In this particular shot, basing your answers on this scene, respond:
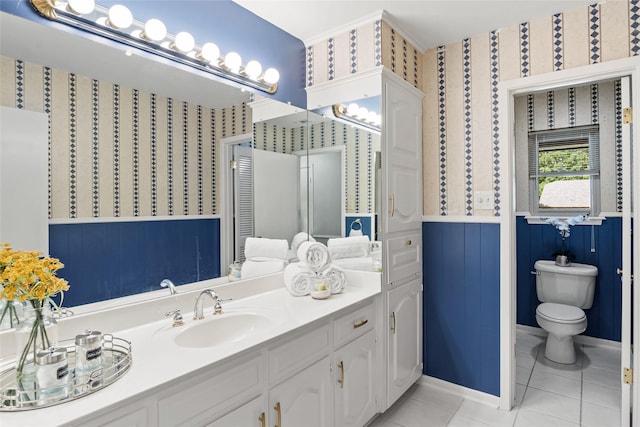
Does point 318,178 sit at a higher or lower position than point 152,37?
lower

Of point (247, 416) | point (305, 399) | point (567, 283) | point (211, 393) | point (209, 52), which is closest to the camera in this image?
point (211, 393)

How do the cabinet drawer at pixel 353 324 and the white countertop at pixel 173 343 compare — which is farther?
the cabinet drawer at pixel 353 324

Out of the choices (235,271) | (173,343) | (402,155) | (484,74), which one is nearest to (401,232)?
(402,155)

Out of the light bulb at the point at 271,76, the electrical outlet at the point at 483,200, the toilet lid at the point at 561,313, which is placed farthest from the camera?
the toilet lid at the point at 561,313

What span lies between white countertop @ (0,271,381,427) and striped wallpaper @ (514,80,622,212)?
2.46m

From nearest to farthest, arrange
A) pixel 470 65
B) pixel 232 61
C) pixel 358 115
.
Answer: pixel 232 61
pixel 358 115
pixel 470 65

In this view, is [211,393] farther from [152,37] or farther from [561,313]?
[561,313]

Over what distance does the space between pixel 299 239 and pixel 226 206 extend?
61 cm

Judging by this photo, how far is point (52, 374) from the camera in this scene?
983 mm

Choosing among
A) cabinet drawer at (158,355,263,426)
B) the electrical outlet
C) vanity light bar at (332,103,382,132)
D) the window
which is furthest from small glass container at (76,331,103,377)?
the window

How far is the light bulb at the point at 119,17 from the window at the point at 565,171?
3574 millimetres

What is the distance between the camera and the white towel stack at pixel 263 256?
2.04 metres

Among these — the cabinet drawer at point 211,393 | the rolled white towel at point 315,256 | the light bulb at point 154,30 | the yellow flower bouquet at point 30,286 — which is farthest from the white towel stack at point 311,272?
the light bulb at point 154,30

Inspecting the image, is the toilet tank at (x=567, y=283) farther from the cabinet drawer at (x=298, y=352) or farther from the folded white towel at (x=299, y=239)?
the cabinet drawer at (x=298, y=352)
